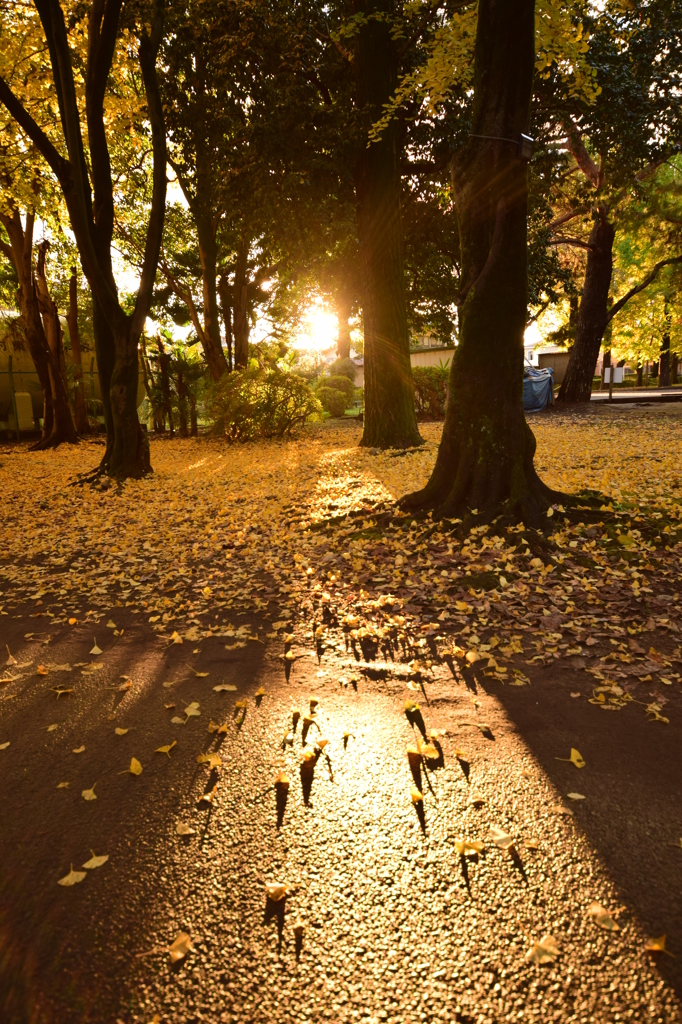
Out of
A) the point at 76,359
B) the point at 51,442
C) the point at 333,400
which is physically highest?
the point at 76,359

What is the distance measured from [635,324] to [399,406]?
97.4ft

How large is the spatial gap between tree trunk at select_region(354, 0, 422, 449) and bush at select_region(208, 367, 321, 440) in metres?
4.63

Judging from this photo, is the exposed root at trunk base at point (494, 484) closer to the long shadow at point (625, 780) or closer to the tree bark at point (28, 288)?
the long shadow at point (625, 780)

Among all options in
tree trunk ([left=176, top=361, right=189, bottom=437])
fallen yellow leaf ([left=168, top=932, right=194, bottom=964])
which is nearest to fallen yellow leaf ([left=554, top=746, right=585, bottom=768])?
fallen yellow leaf ([left=168, top=932, right=194, bottom=964])

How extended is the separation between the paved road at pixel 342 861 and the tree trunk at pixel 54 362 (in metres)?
16.0

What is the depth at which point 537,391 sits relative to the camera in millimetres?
20156

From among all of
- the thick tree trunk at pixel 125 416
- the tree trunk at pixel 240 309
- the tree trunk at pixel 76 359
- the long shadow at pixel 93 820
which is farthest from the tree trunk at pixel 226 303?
the long shadow at pixel 93 820

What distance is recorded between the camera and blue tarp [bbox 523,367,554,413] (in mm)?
19984

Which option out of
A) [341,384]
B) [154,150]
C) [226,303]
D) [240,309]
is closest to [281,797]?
[154,150]

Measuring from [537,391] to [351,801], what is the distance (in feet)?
64.0

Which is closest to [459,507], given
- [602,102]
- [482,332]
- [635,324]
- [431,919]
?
[482,332]

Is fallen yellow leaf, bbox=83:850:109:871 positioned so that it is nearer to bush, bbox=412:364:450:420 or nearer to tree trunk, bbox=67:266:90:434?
bush, bbox=412:364:450:420

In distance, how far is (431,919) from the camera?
1974 mm

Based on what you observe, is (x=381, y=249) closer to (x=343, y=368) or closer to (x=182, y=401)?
(x=182, y=401)
